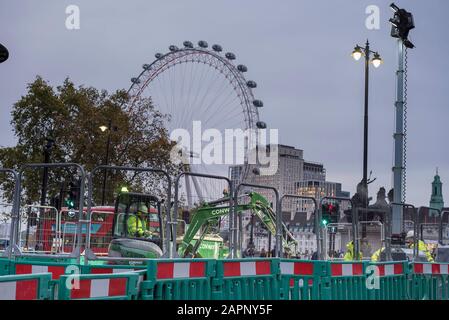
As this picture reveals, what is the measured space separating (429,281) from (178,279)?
20.7ft

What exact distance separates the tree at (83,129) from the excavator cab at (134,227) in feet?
103

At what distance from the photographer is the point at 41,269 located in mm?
9703

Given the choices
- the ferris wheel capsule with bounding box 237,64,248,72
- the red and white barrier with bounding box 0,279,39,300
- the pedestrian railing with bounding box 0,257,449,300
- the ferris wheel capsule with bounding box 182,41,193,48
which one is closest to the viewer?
the red and white barrier with bounding box 0,279,39,300

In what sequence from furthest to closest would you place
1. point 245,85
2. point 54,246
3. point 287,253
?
point 245,85, point 287,253, point 54,246

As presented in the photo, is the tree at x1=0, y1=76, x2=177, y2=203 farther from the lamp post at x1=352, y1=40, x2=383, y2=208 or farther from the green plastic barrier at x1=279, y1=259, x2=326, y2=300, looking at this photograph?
the green plastic barrier at x1=279, y1=259, x2=326, y2=300

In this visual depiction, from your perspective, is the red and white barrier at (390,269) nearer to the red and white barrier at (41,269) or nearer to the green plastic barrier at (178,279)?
the green plastic barrier at (178,279)

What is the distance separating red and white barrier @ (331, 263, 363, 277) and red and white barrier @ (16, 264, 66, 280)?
3686mm

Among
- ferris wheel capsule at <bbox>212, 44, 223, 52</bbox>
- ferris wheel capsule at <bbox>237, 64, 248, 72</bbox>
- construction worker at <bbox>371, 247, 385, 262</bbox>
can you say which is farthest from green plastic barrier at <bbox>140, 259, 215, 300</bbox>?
ferris wheel capsule at <bbox>212, 44, 223, 52</bbox>

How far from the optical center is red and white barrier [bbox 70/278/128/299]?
6.18 meters

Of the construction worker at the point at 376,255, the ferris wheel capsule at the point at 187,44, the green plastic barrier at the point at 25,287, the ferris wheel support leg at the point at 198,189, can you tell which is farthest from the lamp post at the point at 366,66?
the ferris wheel capsule at the point at 187,44
